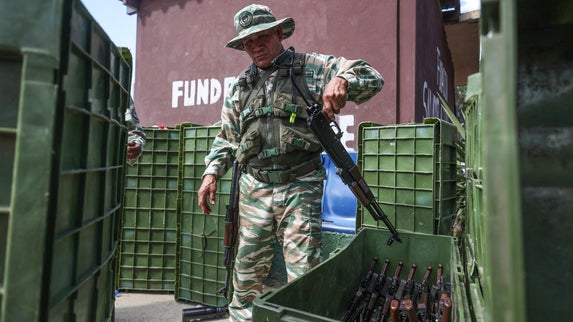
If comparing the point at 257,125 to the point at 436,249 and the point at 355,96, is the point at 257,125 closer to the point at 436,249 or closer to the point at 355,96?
the point at 355,96

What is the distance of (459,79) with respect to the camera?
1672 cm

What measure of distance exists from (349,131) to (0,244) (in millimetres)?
6305

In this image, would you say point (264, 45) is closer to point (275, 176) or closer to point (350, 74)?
point (350, 74)

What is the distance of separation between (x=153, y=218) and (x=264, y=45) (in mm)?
2192

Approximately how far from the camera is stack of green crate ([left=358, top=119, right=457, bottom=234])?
10.6ft

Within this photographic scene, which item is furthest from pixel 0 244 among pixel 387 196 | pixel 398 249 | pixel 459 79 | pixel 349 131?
pixel 459 79

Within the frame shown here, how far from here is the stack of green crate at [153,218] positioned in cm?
376

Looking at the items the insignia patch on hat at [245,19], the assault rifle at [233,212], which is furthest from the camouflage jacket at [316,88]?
the insignia patch on hat at [245,19]

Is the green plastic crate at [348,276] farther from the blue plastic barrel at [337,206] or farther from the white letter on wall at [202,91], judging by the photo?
the white letter on wall at [202,91]

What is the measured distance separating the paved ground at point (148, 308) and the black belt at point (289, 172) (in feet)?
5.00

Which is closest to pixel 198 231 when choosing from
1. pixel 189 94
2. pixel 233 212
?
pixel 233 212

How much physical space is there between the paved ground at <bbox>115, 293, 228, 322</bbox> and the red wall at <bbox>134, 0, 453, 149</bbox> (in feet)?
13.6

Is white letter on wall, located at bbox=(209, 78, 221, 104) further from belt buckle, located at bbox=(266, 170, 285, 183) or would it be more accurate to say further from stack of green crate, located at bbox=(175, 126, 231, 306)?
belt buckle, located at bbox=(266, 170, 285, 183)

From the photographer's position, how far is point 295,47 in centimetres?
762
